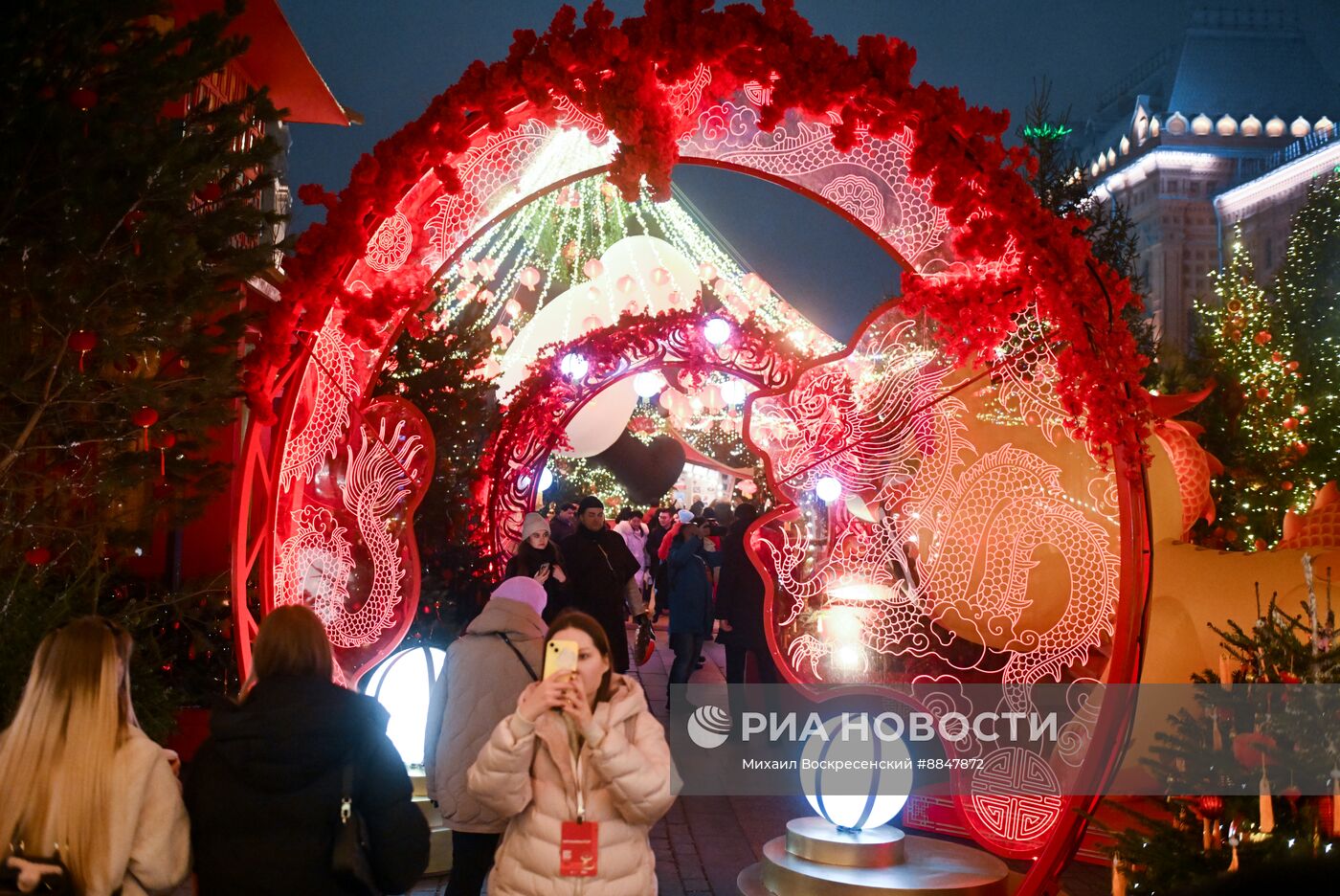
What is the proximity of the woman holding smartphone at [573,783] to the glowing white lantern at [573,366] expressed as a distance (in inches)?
288

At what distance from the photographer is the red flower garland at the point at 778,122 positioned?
18.0 ft

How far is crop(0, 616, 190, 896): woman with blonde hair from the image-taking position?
3141 mm

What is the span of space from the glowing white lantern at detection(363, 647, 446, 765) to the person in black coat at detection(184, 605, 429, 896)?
10.5ft

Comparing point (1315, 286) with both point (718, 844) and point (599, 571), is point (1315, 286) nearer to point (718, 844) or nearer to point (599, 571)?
point (599, 571)

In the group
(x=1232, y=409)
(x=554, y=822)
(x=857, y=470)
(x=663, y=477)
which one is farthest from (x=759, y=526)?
(x=663, y=477)

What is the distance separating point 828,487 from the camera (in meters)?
6.26

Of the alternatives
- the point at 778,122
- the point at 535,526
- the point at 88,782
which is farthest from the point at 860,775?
the point at 88,782

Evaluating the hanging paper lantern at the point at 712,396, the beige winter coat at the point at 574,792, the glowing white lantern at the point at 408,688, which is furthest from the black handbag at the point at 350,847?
the hanging paper lantern at the point at 712,396

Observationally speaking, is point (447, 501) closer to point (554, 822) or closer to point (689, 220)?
point (689, 220)

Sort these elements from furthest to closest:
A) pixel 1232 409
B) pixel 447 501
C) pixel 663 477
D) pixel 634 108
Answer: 1. pixel 663 477
2. pixel 1232 409
3. pixel 447 501
4. pixel 634 108

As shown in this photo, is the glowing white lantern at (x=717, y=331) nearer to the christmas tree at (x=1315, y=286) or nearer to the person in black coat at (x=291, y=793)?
the person in black coat at (x=291, y=793)

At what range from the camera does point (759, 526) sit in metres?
6.19

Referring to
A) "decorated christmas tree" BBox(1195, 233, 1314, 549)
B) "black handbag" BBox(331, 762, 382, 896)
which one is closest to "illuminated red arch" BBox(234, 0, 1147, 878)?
"black handbag" BBox(331, 762, 382, 896)

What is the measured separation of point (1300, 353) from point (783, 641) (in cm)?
1714
